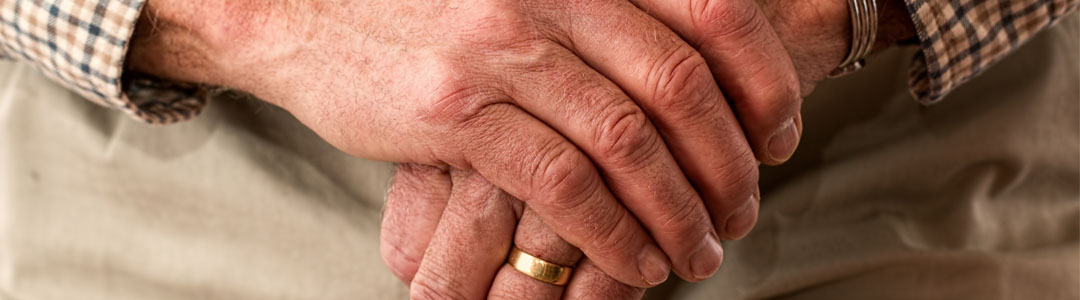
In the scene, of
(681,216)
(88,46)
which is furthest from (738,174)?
(88,46)

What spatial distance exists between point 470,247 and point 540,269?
71 millimetres

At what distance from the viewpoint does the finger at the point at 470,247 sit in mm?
826

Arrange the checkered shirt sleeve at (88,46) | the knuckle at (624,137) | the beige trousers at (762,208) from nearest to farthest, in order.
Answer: the knuckle at (624,137) → the checkered shirt sleeve at (88,46) → the beige trousers at (762,208)

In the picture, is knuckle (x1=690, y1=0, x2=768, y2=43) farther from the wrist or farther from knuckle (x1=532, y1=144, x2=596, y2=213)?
the wrist

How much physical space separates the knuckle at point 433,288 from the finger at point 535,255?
1.6 inches

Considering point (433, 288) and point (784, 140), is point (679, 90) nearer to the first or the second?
point (784, 140)

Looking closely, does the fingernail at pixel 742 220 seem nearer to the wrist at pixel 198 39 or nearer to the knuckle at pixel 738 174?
the knuckle at pixel 738 174

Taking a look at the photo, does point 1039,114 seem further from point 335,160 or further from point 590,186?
point 335,160

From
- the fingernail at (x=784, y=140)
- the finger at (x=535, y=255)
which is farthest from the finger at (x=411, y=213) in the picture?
the fingernail at (x=784, y=140)

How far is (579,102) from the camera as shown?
749mm

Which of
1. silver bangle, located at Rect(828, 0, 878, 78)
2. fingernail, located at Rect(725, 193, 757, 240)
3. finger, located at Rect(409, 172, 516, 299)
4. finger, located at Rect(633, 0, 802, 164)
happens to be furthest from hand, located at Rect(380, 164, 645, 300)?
silver bangle, located at Rect(828, 0, 878, 78)

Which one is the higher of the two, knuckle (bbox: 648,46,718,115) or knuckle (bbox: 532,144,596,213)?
knuckle (bbox: 648,46,718,115)

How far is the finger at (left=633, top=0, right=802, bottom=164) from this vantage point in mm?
759

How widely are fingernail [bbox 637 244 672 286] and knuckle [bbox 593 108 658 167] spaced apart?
98 mm
